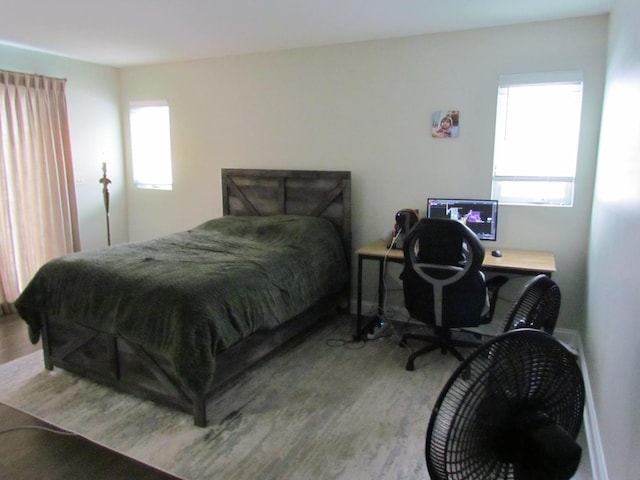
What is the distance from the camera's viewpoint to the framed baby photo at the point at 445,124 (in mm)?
3555

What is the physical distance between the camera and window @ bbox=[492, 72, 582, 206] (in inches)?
128

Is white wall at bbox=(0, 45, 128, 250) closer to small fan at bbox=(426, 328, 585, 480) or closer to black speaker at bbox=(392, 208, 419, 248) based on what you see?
black speaker at bbox=(392, 208, 419, 248)

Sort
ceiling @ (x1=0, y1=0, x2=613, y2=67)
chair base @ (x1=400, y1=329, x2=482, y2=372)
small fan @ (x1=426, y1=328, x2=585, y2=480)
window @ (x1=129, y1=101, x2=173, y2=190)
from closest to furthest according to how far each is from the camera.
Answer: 1. small fan @ (x1=426, y1=328, x2=585, y2=480)
2. ceiling @ (x1=0, y1=0, x2=613, y2=67)
3. chair base @ (x1=400, y1=329, x2=482, y2=372)
4. window @ (x1=129, y1=101, x2=173, y2=190)

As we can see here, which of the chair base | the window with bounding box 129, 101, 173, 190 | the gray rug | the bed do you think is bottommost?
the gray rug

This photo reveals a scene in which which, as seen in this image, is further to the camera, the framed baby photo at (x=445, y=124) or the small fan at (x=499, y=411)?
the framed baby photo at (x=445, y=124)

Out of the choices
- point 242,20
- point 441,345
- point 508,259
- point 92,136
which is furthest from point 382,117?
point 92,136

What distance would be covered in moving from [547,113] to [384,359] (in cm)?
213

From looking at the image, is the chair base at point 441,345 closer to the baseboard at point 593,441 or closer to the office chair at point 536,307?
the baseboard at point 593,441

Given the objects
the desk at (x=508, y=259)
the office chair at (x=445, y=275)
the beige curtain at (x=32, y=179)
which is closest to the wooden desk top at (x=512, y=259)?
the desk at (x=508, y=259)

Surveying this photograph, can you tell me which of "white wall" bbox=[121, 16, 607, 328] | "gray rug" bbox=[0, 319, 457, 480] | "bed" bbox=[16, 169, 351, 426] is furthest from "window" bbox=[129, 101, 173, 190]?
"gray rug" bbox=[0, 319, 457, 480]

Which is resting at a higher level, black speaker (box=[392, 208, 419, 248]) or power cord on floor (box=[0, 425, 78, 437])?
black speaker (box=[392, 208, 419, 248])

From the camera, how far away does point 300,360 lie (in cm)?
320

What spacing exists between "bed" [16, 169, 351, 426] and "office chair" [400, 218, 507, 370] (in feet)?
2.72

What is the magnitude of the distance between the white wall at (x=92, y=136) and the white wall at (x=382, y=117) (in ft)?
1.14
